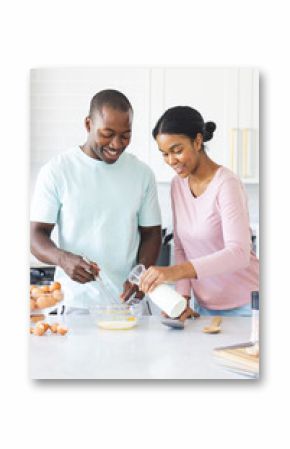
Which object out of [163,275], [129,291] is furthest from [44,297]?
[163,275]

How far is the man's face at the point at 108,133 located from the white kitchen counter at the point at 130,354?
20.1 inches

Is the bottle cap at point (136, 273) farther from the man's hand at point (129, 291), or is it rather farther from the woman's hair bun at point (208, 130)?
the woman's hair bun at point (208, 130)

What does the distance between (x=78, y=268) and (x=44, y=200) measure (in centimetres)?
22

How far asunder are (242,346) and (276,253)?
0.30 m

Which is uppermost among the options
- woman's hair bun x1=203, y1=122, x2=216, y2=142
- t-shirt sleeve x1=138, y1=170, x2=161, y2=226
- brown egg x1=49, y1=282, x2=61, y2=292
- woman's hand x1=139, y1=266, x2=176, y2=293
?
woman's hair bun x1=203, y1=122, x2=216, y2=142

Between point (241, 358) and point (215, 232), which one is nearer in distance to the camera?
point (241, 358)

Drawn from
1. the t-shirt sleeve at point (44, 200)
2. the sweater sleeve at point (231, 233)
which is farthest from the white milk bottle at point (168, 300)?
the t-shirt sleeve at point (44, 200)

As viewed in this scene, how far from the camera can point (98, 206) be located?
1.88 meters

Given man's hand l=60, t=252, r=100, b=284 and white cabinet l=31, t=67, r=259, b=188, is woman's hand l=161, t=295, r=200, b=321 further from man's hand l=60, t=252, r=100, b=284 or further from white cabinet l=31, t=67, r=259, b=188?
white cabinet l=31, t=67, r=259, b=188

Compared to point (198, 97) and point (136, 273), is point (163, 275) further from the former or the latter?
point (198, 97)

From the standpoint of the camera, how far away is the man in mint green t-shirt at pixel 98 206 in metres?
1.87

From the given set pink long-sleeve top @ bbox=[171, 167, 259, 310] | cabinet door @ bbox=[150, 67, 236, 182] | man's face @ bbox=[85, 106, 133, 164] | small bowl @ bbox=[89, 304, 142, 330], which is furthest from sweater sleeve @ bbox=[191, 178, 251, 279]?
man's face @ bbox=[85, 106, 133, 164]

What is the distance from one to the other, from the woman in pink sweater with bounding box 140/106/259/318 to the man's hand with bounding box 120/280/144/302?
12cm

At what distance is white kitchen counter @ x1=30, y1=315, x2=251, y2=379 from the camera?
5.58 feet
